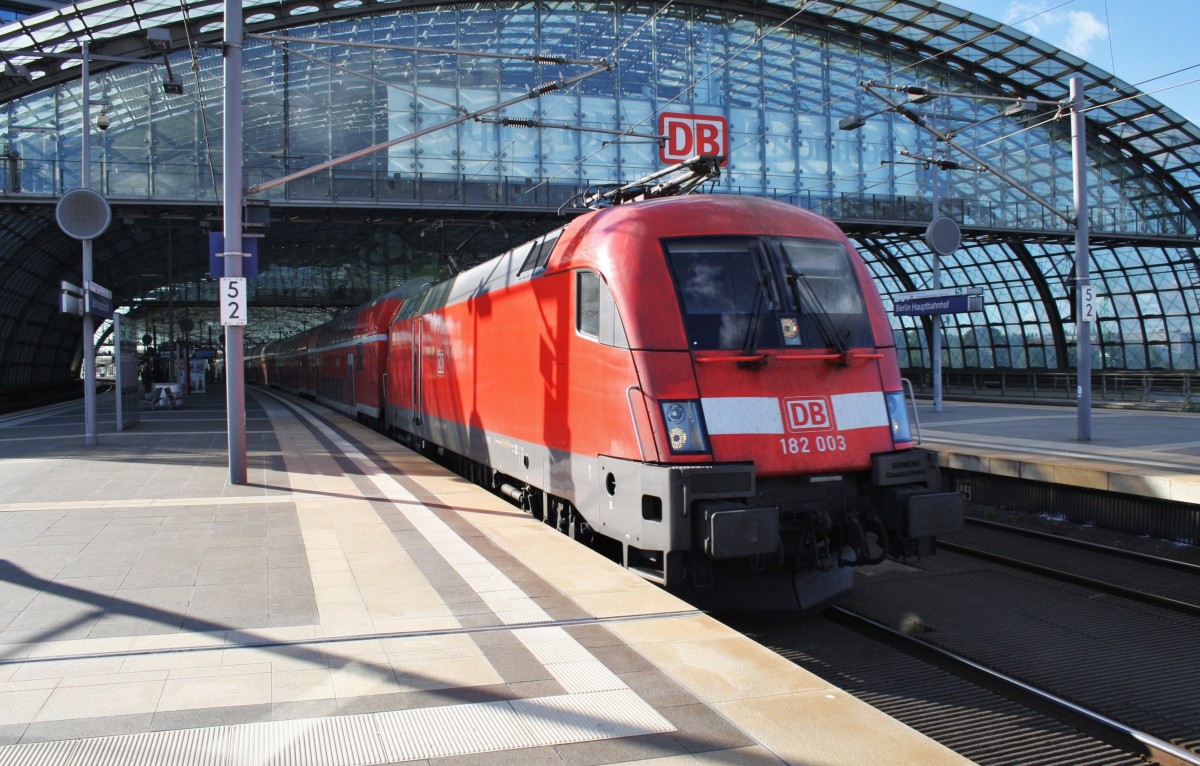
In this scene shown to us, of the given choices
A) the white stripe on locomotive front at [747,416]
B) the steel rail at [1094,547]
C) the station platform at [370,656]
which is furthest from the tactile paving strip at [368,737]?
the steel rail at [1094,547]

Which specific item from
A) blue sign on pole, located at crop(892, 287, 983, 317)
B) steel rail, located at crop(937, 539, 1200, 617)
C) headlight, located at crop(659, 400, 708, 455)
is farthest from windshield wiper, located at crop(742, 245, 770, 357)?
blue sign on pole, located at crop(892, 287, 983, 317)

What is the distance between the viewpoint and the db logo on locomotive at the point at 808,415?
710 cm

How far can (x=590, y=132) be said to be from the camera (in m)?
32.9

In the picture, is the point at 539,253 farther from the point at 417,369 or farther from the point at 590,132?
the point at 590,132

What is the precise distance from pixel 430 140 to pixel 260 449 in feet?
60.7

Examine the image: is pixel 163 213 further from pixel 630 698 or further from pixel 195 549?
pixel 630 698

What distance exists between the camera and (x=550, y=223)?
34.3 metres

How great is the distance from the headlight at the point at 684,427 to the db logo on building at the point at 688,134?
17331mm

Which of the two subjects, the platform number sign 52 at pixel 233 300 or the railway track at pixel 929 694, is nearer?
the railway track at pixel 929 694

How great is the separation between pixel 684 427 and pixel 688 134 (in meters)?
20.0

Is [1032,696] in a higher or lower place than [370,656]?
lower

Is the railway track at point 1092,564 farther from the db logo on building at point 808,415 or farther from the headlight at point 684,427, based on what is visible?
the headlight at point 684,427

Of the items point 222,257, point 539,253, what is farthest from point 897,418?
point 222,257

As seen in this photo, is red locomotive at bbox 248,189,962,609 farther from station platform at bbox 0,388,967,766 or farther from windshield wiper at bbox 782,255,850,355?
station platform at bbox 0,388,967,766
